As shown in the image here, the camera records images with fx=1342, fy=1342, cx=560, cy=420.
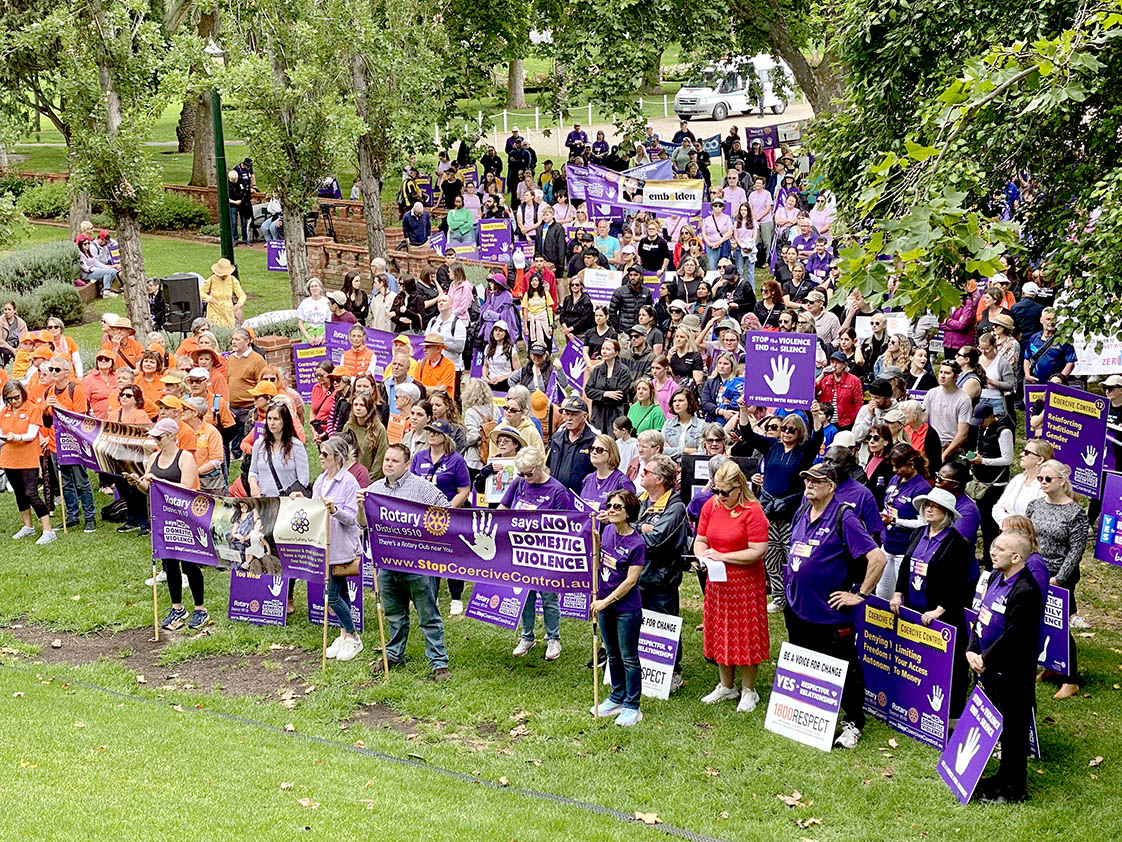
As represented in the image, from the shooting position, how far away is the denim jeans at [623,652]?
1002 cm

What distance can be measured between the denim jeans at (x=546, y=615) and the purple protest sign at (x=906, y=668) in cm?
265

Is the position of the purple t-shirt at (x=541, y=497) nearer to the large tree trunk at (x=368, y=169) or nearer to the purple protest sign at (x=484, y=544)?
the purple protest sign at (x=484, y=544)

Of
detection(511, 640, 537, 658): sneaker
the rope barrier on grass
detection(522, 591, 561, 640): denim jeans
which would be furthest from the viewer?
detection(511, 640, 537, 658): sneaker

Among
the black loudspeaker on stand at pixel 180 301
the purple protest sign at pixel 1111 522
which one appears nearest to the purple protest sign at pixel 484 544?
the purple protest sign at pixel 1111 522

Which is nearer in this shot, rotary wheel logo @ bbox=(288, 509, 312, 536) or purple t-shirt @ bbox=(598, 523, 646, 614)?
purple t-shirt @ bbox=(598, 523, 646, 614)

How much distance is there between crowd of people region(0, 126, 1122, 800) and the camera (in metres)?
9.71

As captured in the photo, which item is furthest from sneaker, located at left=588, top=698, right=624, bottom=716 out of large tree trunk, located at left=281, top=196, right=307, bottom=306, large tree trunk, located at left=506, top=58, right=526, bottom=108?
large tree trunk, located at left=506, top=58, right=526, bottom=108

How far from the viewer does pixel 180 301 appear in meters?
21.3

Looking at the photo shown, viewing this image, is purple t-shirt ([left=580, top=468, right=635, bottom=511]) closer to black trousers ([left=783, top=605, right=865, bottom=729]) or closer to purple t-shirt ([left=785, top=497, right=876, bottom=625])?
purple t-shirt ([left=785, top=497, right=876, bottom=625])

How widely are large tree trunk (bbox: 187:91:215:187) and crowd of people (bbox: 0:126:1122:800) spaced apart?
18.5 metres

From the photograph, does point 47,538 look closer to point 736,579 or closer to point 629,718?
point 629,718

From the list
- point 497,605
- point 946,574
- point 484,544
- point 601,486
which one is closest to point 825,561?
point 946,574

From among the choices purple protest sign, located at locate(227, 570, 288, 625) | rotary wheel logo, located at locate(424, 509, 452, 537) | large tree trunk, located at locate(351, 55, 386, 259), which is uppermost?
large tree trunk, located at locate(351, 55, 386, 259)

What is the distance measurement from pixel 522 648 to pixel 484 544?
1349 mm
